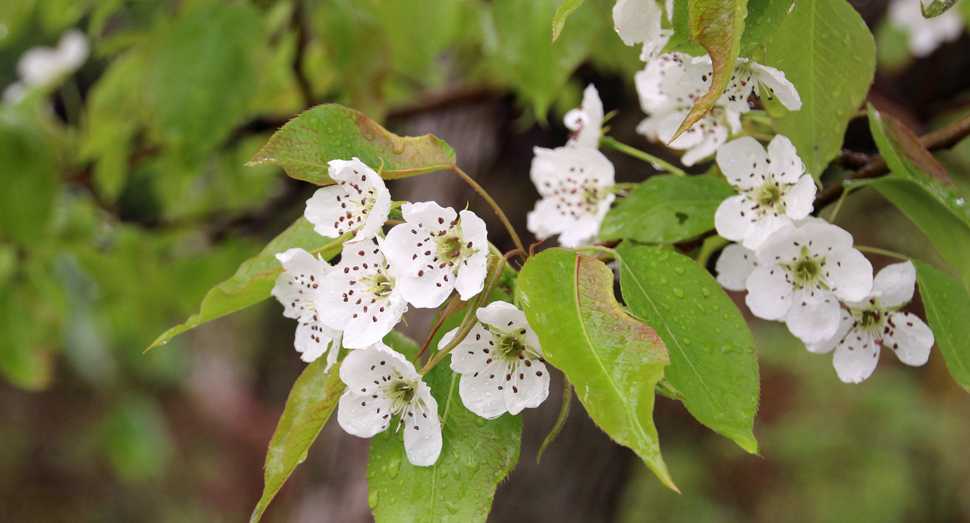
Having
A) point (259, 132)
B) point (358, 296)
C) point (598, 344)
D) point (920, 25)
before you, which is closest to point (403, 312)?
point (358, 296)

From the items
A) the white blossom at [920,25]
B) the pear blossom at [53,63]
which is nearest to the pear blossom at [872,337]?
the white blossom at [920,25]

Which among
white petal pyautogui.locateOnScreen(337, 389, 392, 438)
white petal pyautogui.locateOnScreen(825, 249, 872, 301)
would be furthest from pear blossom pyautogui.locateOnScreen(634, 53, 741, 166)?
white petal pyautogui.locateOnScreen(337, 389, 392, 438)

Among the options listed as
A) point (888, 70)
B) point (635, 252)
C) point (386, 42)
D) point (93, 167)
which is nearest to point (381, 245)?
point (635, 252)

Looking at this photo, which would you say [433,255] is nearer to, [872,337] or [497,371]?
[497,371]

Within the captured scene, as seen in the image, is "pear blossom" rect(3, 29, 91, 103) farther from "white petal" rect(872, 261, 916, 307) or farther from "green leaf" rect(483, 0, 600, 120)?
"white petal" rect(872, 261, 916, 307)

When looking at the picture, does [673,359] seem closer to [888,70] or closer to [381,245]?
[381,245]

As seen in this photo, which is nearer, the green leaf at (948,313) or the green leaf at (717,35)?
the green leaf at (717,35)

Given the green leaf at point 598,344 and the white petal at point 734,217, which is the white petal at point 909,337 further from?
the green leaf at point 598,344
